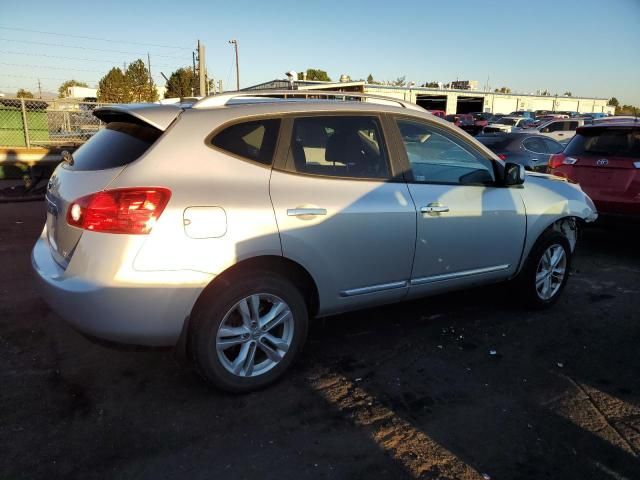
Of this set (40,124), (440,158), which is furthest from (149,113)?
(40,124)

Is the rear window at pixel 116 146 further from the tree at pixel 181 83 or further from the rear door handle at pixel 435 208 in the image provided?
the tree at pixel 181 83

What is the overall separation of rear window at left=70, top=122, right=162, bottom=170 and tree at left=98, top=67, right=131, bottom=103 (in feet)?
133

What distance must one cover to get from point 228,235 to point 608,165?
562cm

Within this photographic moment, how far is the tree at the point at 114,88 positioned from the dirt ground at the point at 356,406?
4089 centimetres

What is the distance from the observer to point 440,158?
403 centimetres

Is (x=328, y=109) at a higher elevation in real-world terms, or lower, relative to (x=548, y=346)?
higher

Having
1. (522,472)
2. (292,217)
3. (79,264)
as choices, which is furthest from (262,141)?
(522,472)

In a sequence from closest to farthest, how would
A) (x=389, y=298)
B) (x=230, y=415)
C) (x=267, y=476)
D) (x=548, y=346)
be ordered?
(x=267, y=476), (x=230, y=415), (x=389, y=298), (x=548, y=346)

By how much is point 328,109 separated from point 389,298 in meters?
1.39

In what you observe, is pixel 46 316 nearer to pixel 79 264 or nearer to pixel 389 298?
pixel 79 264

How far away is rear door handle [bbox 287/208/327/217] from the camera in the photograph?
9.91ft

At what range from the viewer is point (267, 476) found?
2.42 metres

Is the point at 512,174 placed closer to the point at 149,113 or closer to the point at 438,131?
the point at 438,131

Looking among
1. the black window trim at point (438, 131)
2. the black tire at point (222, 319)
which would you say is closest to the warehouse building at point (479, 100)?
the black window trim at point (438, 131)
